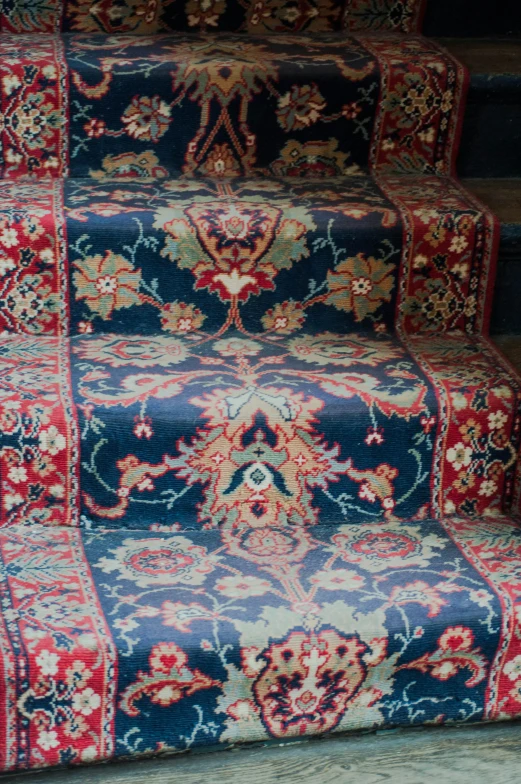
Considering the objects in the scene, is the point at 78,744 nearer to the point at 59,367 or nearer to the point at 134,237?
the point at 59,367

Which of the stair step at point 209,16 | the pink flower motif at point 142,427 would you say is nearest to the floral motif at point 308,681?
the pink flower motif at point 142,427

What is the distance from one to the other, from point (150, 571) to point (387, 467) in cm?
45

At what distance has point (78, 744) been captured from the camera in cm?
150

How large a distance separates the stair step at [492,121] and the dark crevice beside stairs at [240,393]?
5cm

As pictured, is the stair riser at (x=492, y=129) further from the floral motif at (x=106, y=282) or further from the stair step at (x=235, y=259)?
the floral motif at (x=106, y=282)

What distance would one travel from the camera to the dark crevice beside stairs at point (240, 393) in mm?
1528

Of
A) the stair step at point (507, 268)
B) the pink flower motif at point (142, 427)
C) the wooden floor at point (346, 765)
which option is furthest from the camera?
the stair step at point (507, 268)

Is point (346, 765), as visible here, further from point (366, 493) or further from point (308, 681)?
point (366, 493)

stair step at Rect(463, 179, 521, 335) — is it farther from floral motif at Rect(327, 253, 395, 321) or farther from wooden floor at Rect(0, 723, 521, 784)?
wooden floor at Rect(0, 723, 521, 784)

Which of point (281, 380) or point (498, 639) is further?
point (281, 380)

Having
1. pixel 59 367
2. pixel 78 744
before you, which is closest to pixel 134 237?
pixel 59 367

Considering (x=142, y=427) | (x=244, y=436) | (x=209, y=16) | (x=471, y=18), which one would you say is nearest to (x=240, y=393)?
(x=244, y=436)

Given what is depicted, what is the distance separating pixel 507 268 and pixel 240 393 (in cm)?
62

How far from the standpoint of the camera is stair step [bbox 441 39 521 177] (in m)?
2.14
